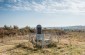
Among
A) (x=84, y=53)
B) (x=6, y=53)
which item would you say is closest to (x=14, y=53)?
(x=6, y=53)

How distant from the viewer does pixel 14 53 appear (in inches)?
645

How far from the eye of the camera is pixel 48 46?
66.8 ft

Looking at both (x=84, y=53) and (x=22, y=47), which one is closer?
(x=84, y=53)

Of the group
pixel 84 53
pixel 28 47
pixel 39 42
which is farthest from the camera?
pixel 39 42

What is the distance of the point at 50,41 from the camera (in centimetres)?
2078

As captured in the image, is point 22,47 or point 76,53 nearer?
point 76,53

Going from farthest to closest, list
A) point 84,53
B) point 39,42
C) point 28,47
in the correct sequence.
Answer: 1. point 39,42
2. point 28,47
3. point 84,53

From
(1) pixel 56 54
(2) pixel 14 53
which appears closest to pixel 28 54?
(2) pixel 14 53

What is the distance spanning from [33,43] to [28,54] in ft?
15.1

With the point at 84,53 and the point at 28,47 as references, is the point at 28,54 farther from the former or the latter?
the point at 84,53

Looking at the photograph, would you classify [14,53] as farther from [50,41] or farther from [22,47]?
[50,41]

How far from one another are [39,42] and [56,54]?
5.03 meters

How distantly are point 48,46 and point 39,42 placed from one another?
105 centimetres

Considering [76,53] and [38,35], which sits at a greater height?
[38,35]
